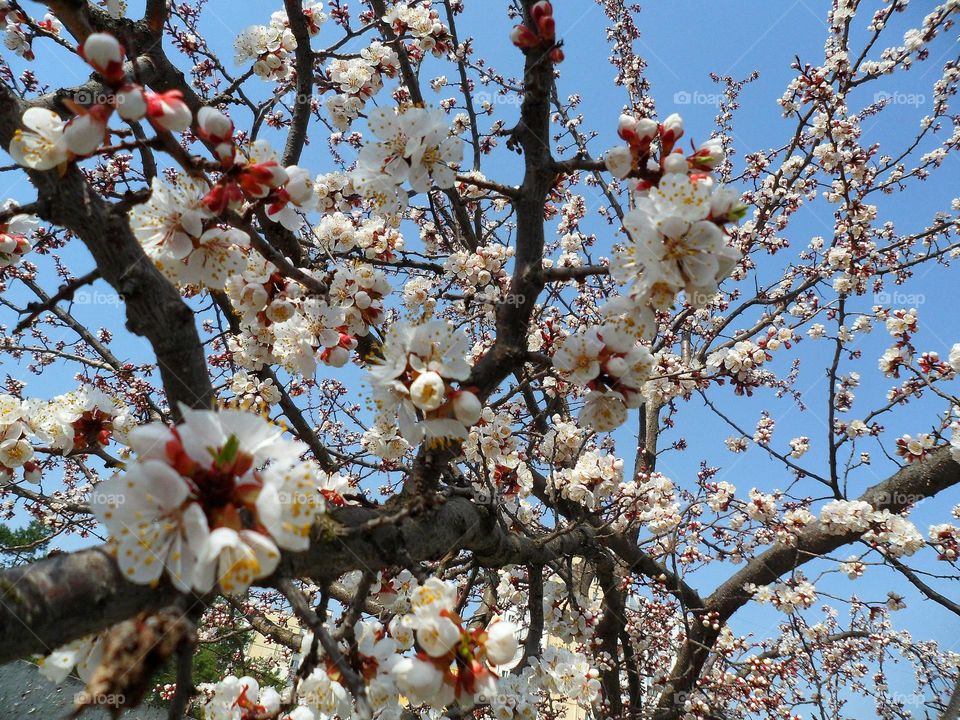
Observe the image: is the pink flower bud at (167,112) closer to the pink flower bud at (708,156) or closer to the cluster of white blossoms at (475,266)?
the pink flower bud at (708,156)

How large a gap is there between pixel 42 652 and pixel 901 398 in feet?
18.6

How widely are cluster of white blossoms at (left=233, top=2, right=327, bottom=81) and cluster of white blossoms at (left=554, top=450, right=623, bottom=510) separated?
3.02 meters

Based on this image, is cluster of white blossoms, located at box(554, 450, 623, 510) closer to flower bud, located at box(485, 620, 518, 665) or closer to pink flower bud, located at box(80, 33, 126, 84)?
flower bud, located at box(485, 620, 518, 665)

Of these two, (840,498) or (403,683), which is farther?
(840,498)

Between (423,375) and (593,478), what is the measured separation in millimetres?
2182

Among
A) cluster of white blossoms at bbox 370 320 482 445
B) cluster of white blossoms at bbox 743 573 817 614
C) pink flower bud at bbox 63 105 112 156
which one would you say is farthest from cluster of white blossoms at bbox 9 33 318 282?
cluster of white blossoms at bbox 743 573 817 614

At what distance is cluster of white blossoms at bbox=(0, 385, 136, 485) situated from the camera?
78.0 inches

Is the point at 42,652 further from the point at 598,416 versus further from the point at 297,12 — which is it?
the point at 297,12

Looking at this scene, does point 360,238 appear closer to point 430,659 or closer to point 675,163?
point 675,163

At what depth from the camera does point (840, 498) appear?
13.9ft

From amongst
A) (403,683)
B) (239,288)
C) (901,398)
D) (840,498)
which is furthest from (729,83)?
(403,683)

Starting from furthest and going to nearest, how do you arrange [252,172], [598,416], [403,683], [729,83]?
[729,83] → [598,416] → [252,172] → [403,683]

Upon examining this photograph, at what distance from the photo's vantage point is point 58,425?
197 centimetres

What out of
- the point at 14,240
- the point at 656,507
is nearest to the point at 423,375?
the point at 14,240
